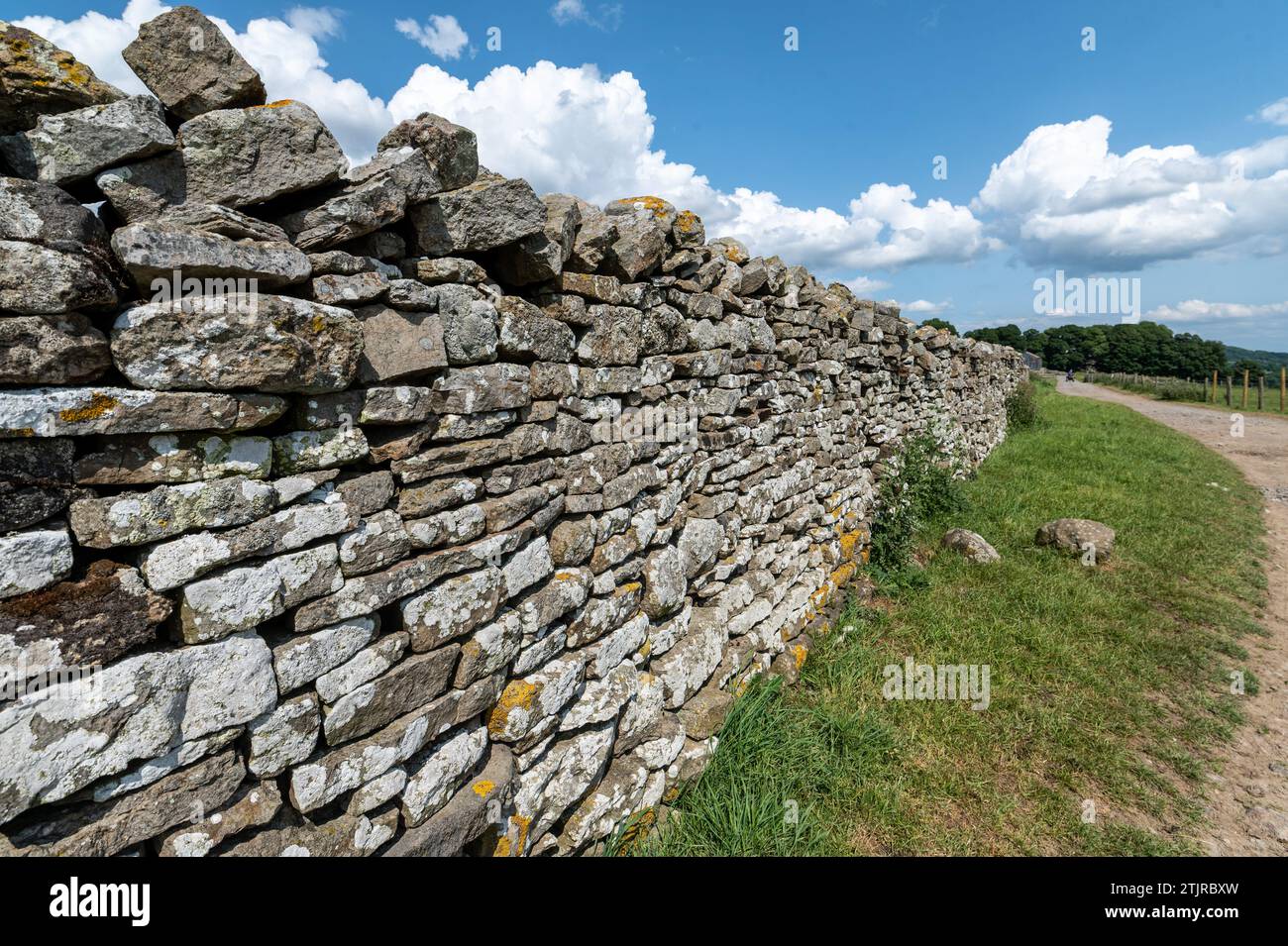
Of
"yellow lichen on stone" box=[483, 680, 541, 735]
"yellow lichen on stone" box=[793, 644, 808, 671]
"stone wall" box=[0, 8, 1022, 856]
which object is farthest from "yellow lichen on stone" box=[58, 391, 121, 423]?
"yellow lichen on stone" box=[793, 644, 808, 671]

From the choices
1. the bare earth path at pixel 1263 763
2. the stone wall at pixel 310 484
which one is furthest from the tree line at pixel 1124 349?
the stone wall at pixel 310 484

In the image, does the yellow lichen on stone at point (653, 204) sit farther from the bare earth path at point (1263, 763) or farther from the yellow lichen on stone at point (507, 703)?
the bare earth path at point (1263, 763)

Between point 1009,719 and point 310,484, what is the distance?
17.6 feet

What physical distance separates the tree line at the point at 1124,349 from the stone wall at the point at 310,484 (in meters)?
67.0

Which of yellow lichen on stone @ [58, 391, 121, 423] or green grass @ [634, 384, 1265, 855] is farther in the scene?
green grass @ [634, 384, 1265, 855]

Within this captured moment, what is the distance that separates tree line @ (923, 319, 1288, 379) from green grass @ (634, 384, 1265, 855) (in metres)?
61.2

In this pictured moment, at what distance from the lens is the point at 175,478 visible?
185 centimetres

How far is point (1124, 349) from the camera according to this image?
65188mm

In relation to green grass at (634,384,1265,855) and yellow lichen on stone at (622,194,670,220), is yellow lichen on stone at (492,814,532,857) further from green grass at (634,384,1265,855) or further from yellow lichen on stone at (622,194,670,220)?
yellow lichen on stone at (622,194,670,220)

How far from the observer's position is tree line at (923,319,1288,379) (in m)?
58.2
